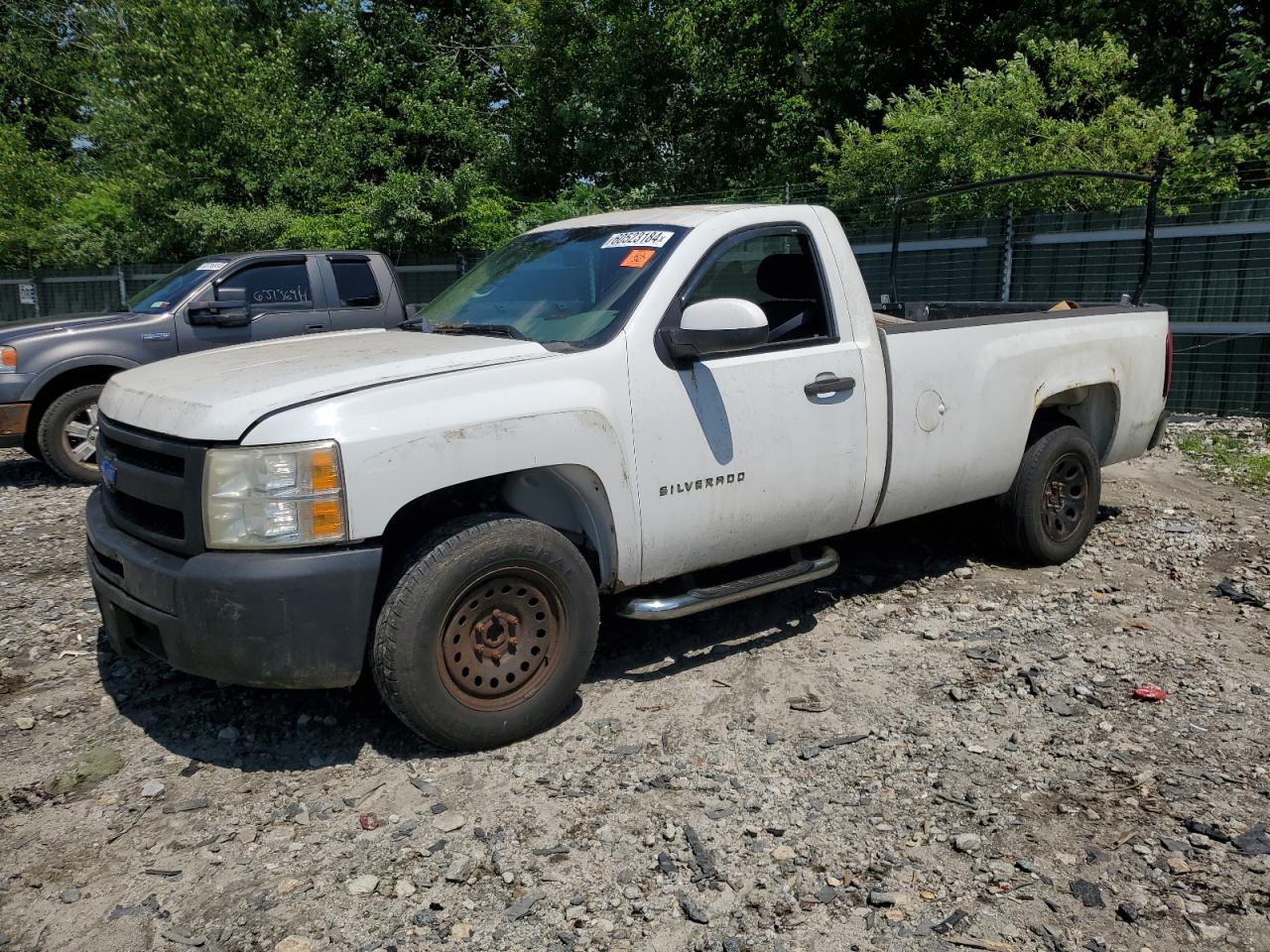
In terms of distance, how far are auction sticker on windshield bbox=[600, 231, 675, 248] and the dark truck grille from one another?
6.28ft

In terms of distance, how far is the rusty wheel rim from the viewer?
3.62 metres

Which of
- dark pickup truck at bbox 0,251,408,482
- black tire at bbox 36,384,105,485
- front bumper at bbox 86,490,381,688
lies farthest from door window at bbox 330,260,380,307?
front bumper at bbox 86,490,381,688

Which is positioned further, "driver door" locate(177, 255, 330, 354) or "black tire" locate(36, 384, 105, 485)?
"driver door" locate(177, 255, 330, 354)

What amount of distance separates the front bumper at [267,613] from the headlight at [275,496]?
0.06 meters

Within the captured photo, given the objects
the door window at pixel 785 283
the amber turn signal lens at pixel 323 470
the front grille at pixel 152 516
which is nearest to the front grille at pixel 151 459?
the front grille at pixel 152 516

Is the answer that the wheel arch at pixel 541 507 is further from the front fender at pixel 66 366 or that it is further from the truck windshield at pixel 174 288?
the truck windshield at pixel 174 288

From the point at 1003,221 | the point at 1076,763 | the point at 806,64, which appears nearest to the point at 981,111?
the point at 1003,221

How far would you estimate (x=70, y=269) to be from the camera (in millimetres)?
20578

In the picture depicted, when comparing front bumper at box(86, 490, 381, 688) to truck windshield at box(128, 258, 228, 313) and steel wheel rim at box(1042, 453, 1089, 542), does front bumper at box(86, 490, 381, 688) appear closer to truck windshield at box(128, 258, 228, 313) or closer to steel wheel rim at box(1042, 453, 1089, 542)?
steel wheel rim at box(1042, 453, 1089, 542)

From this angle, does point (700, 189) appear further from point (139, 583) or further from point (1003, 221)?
point (139, 583)

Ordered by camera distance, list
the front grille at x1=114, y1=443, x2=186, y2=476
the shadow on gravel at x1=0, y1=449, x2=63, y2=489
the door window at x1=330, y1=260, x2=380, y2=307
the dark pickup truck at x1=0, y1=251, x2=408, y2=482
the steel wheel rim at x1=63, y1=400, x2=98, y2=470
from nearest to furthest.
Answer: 1. the front grille at x1=114, y1=443, x2=186, y2=476
2. the dark pickup truck at x1=0, y1=251, x2=408, y2=482
3. the steel wheel rim at x1=63, y1=400, x2=98, y2=470
4. the shadow on gravel at x1=0, y1=449, x2=63, y2=489
5. the door window at x1=330, y1=260, x2=380, y2=307

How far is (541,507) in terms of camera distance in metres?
4.05

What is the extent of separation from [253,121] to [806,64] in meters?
11.2

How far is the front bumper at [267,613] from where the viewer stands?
3275mm
